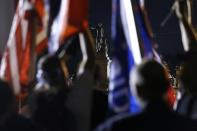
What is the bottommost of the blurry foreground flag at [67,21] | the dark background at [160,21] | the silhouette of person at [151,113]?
the dark background at [160,21]

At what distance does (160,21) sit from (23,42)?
563 cm

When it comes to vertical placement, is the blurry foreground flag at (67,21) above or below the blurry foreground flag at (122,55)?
above

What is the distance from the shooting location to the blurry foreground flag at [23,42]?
3.65m

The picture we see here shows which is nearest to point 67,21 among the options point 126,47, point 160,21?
point 126,47

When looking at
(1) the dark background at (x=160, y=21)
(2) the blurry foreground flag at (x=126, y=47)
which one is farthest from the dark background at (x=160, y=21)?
(2) the blurry foreground flag at (x=126, y=47)

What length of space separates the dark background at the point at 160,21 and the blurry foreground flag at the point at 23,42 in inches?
215

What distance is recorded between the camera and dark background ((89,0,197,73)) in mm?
9102

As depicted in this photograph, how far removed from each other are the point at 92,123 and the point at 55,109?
0.36m

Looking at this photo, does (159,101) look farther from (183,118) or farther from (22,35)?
(22,35)

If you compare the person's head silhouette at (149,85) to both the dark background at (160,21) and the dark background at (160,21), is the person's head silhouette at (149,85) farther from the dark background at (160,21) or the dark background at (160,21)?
the dark background at (160,21)

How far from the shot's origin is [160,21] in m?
9.11

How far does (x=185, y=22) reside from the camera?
11.6 feet

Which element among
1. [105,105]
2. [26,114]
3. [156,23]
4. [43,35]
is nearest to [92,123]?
[105,105]

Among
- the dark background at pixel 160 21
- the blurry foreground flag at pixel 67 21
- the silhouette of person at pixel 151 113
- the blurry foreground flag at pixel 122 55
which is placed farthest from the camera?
the dark background at pixel 160 21
